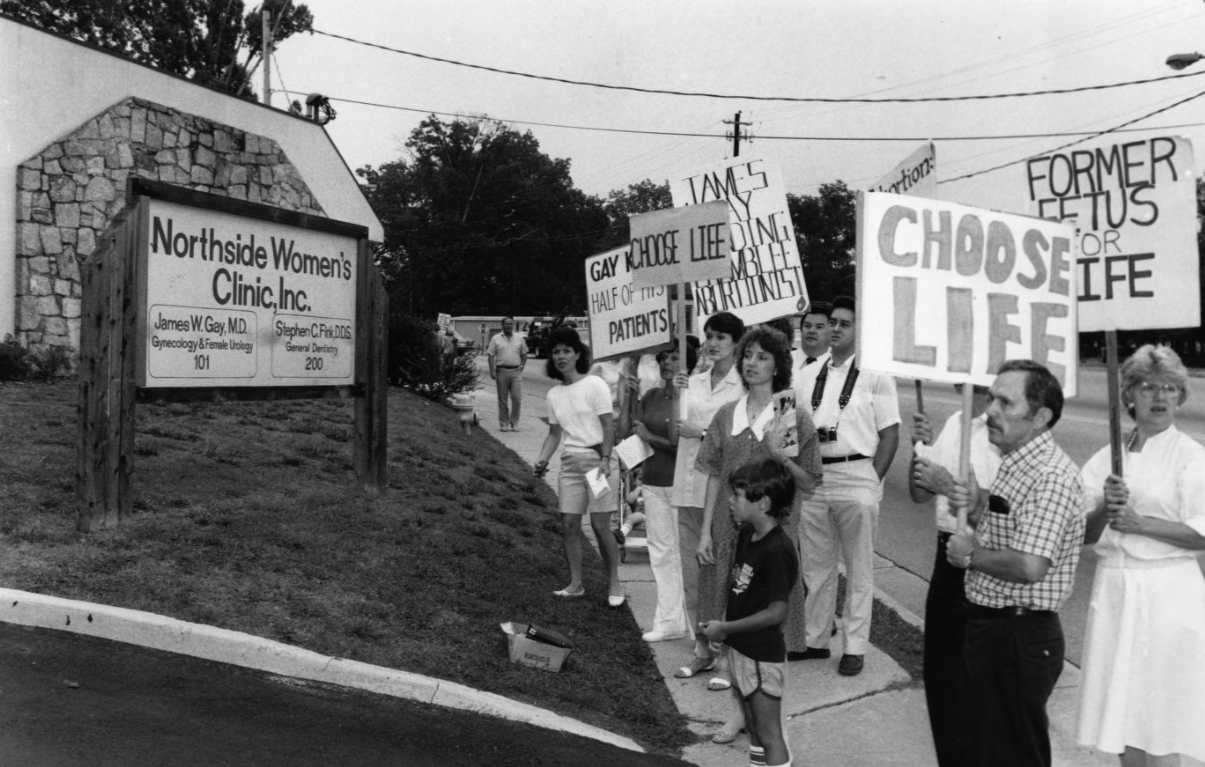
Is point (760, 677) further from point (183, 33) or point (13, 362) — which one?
point (183, 33)

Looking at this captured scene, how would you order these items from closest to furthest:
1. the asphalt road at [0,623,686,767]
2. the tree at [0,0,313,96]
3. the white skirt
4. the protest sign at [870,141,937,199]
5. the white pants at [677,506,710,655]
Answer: the white skirt, the asphalt road at [0,623,686,767], the protest sign at [870,141,937,199], the white pants at [677,506,710,655], the tree at [0,0,313,96]

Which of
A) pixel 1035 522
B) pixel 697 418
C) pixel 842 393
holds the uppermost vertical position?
pixel 842 393

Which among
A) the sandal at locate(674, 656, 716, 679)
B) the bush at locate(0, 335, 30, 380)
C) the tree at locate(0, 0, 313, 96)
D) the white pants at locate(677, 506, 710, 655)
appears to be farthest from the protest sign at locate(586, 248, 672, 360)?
the tree at locate(0, 0, 313, 96)

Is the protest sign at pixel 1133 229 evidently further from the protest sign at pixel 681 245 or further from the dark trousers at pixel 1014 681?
the protest sign at pixel 681 245

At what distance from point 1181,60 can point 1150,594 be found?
18.9 m

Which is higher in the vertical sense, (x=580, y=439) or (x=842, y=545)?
(x=580, y=439)

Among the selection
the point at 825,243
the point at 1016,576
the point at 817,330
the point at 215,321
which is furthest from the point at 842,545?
the point at 825,243

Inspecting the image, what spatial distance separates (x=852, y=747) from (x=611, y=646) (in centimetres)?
186

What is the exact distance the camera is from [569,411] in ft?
24.4

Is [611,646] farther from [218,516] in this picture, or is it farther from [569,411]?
[218,516]

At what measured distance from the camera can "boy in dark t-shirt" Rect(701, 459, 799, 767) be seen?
4.53m

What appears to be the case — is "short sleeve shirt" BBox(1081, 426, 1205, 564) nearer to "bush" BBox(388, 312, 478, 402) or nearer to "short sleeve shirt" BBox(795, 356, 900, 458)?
"short sleeve shirt" BBox(795, 356, 900, 458)

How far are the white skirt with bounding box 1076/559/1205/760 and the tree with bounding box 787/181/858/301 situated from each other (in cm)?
7282

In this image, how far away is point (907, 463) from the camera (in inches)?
577
